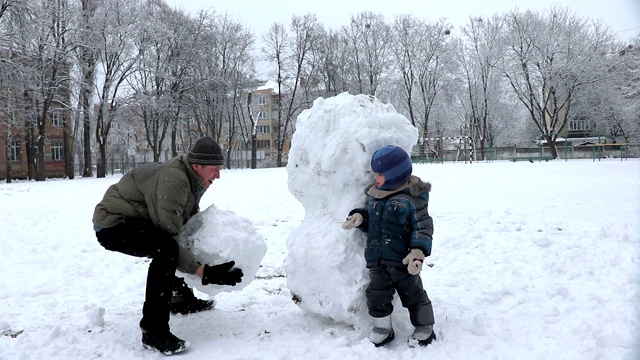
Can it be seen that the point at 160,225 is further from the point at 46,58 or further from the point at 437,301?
the point at 46,58

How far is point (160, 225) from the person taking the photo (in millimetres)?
3166

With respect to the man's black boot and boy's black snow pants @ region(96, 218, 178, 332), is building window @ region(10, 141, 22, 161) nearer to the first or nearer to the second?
boy's black snow pants @ region(96, 218, 178, 332)

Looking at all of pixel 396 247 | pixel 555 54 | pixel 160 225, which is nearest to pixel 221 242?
pixel 160 225

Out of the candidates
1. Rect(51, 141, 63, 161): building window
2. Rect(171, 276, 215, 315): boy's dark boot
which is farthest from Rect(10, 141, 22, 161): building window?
Rect(171, 276, 215, 315): boy's dark boot

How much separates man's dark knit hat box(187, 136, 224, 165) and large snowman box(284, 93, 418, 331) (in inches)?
A: 27.4

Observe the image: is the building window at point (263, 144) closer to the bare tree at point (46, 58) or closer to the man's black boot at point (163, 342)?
the bare tree at point (46, 58)

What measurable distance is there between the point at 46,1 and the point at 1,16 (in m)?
6.04

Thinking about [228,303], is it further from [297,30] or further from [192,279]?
[297,30]

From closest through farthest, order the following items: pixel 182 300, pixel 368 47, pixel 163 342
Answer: pixel 163 342
pixel 182 300
pixel 368 47

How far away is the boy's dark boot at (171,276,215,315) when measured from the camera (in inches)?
149

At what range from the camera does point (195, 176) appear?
3387 mm

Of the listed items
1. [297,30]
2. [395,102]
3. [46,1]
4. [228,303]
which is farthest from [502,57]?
[228,303]

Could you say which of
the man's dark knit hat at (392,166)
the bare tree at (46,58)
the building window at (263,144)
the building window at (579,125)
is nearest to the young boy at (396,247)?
the man's dark knit hat at (392,166)

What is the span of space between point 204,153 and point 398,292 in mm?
1687
